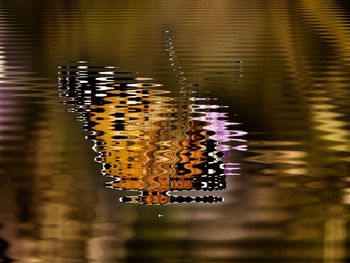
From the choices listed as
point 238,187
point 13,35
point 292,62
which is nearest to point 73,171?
point 238,187

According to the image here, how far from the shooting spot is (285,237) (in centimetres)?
379

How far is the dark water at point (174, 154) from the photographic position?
374cm

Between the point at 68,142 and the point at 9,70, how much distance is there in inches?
146

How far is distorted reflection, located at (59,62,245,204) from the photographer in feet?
15.2

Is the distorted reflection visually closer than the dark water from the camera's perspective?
No

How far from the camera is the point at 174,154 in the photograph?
17.2ft

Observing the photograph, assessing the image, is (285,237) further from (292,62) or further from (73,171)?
(292,62)

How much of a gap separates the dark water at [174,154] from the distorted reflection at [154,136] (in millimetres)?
11

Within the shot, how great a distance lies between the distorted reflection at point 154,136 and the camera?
464 cm

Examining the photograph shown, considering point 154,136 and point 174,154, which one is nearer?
point 174,154

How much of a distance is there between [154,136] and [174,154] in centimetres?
59

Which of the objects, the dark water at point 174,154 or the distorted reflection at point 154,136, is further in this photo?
the distorted reflection at point 154,136

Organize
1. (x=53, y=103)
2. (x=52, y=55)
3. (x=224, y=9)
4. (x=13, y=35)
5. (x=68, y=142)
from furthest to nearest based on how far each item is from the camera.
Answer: (x=224, y=9), (x=13, y=35), (x=52, y=55), (x=53, y=103), (x=68, y=142)

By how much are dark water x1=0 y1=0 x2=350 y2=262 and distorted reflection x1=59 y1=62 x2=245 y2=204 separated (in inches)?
0.4
